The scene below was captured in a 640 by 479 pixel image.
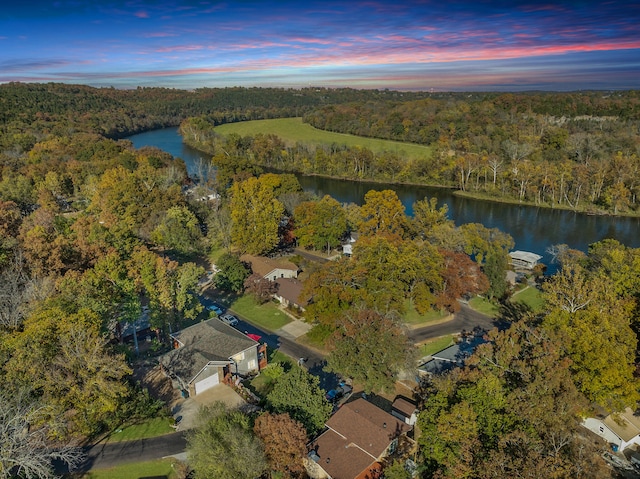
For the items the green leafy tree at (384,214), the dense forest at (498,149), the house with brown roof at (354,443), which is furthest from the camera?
the dense forest at (498,149)

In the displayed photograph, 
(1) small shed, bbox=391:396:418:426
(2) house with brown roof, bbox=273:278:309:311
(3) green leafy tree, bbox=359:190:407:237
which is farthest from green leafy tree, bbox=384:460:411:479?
(3) green leafy tree, bbox=359:190:407:237

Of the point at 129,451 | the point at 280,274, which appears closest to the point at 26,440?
the point at 129,451

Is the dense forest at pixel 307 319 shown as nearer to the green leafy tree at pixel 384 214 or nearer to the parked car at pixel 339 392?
the green leafy tree at pixel 384 214

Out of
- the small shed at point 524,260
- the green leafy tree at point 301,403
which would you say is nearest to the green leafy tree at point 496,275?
the small shed at point 524,260

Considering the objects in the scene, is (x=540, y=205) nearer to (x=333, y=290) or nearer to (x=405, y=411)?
(x=333, y=290)

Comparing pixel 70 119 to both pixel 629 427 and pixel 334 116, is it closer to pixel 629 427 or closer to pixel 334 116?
pixel 334 116

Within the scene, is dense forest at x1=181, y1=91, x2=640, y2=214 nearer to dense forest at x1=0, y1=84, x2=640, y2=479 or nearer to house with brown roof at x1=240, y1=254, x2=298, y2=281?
dense forest at x1=0, y1=84, x2=640, y2=479

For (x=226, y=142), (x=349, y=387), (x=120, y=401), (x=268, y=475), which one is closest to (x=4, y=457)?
(x=120, y=401)
